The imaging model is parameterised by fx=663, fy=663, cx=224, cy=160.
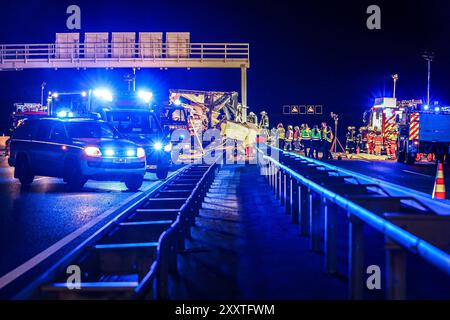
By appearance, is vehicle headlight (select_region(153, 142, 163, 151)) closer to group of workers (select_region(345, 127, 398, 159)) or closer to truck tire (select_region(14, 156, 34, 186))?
truck tire (select_region(14, 156, 34, 186))

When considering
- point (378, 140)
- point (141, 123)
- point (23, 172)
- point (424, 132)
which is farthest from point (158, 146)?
point (378, 140)

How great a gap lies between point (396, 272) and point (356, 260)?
44.8 inches

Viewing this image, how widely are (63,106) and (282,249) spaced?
72.4 feet

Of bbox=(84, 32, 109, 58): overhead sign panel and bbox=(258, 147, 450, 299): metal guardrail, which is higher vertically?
bbox=(84, 32, 109, 58): overhead sign panel

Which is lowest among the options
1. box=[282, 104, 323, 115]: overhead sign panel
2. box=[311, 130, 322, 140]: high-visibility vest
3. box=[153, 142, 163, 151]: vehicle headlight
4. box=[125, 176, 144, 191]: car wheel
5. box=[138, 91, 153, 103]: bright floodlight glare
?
box=[125, 176, 144, 191]: car wheel

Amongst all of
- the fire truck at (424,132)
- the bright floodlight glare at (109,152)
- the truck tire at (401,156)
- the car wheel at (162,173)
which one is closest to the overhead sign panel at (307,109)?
the truck tire at (401,156)

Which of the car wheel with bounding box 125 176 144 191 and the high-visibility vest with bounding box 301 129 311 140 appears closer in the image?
the car wheel with bounding box 125 176 144 191

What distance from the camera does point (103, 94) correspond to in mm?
23953

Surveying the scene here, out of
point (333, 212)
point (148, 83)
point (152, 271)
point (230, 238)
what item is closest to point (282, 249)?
point (230, 238)

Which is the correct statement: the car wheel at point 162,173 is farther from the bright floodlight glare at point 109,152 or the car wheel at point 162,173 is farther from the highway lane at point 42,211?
the bright floodlight glare at point 109,152

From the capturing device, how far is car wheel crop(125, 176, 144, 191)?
1659 cm

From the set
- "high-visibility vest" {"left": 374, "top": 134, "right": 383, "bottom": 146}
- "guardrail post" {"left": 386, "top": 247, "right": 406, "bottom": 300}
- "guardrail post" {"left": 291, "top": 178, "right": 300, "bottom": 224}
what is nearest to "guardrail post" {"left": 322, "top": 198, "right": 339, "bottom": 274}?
"guardrail post" {"left": 386, "top": 247, "right": 406, "bottom": 300}

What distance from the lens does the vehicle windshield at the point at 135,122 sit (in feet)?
68.0

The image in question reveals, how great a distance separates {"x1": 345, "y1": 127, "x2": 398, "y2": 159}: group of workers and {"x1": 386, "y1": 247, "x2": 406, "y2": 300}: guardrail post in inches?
1210
